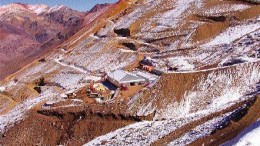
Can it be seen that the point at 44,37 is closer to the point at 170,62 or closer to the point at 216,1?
A: the point at 216,1

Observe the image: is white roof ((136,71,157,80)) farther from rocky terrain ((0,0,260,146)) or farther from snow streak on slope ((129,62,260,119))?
snow streak on slope ((129,62,260,119))

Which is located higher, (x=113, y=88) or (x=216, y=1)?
(x=216, y=1)

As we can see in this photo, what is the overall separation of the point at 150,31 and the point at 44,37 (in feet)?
417

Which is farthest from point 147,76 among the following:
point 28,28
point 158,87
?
point 28,28

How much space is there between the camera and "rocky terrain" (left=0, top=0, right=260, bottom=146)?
104 feet

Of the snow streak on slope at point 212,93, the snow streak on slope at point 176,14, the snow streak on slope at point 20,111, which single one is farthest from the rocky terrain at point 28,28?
the snow streak on slope at point 212,93

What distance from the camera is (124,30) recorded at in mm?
65312

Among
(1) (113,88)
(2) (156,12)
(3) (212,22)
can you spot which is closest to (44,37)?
(2) (156,12)

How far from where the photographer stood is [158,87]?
38625mm

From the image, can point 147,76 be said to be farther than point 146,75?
No

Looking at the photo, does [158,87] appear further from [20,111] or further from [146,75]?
[20,111]

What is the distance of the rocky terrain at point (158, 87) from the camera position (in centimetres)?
3172

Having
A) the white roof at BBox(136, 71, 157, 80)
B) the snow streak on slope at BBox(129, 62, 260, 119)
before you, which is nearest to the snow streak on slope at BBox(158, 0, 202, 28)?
the white roof at BBox(136, 71, 157, 80)

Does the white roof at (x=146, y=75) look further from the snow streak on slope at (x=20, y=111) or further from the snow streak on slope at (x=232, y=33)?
the snow streak on slope at (x=232, y=33)
